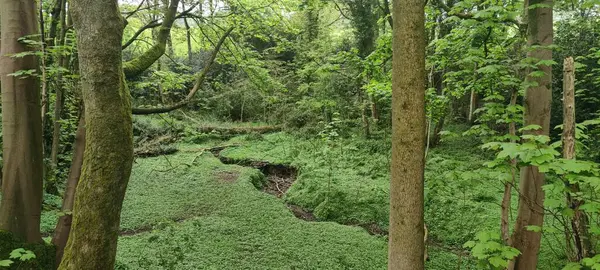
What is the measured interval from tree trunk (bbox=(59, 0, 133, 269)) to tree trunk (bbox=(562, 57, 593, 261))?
10.3ft

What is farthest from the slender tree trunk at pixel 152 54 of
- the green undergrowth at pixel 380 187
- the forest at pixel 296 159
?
the green undergrowth at pixel 380 187

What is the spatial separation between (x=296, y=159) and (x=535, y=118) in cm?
772

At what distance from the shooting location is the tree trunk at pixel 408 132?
8.08 ft

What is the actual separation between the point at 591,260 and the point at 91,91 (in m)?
3.22

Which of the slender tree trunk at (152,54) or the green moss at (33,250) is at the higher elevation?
the slender tree trunk at (152,54)

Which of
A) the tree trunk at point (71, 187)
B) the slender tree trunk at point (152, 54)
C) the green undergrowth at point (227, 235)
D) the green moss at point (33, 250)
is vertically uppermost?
the slender tree trunk at point (152, 54)

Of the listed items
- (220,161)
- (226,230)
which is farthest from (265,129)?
(226,230)

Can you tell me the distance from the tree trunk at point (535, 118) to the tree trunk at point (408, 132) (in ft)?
5.37

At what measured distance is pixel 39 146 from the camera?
3473 mm

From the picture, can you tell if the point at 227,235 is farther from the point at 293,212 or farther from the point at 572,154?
the point at 572,154

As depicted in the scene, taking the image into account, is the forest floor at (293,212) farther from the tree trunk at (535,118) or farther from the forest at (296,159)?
the tree trunk at (535,118)

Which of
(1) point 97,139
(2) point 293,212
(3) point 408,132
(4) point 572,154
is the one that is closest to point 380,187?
(2) point 293,212

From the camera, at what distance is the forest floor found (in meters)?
4.64

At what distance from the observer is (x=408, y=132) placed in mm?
2477
